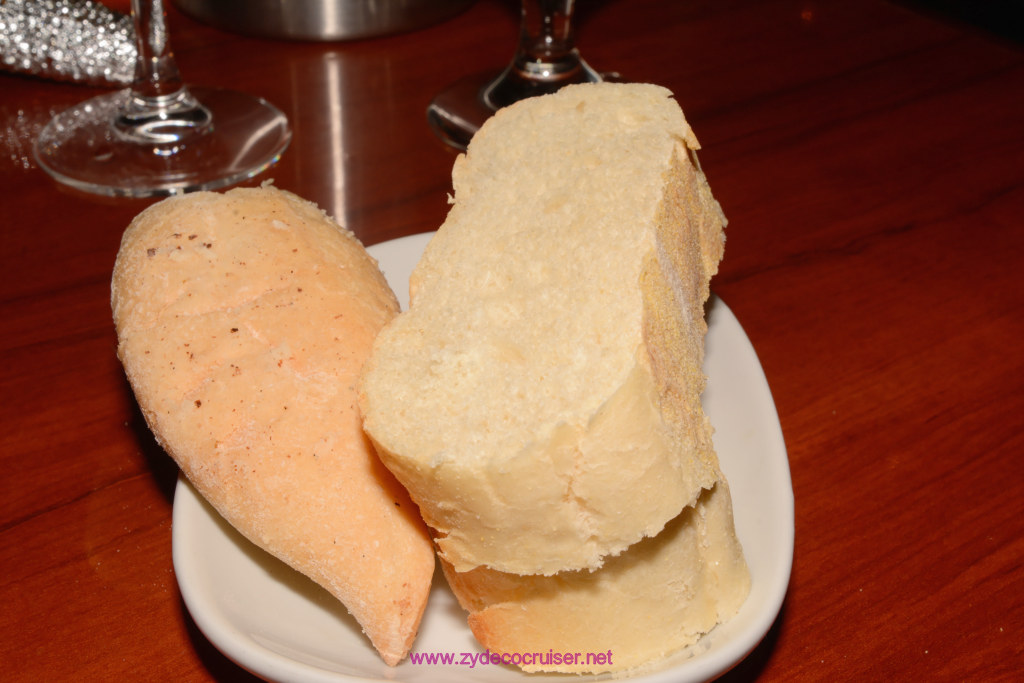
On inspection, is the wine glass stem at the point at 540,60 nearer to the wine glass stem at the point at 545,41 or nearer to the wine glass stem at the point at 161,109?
the wine glass stem at the point at 545,41

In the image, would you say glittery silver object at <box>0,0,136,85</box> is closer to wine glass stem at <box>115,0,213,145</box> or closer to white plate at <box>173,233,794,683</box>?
wine glass stem at <box>115,0,213,145</box>

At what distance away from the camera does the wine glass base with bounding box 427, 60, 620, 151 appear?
1682 millimetres

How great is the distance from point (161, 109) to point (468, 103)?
55cm

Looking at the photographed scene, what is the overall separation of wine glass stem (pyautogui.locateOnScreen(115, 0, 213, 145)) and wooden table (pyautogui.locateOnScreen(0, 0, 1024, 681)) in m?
0.16

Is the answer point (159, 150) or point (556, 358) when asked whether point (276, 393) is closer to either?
point (556, 358)

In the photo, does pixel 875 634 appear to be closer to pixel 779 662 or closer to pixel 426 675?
pixel 779 662

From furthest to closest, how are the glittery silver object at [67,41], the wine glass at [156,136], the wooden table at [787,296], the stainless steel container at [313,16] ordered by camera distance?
1. the stainless steel container at [313,16]
2. the glittery silver object at [67,41]
3. the wine glass at [156,136]
4. the wooden table at [787,296]

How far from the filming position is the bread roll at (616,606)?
0.73 m

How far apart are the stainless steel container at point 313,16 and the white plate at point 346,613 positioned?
134 cm

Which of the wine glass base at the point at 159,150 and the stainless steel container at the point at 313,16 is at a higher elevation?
the stainless steel container at the point at 313,16

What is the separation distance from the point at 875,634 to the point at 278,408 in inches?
22.5

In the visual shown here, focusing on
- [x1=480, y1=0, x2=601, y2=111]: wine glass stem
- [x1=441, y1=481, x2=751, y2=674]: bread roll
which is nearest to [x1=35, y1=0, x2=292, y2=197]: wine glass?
[x1=480, y1=0, x2=601, y2=111]: wine glass stem

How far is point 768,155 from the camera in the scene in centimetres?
164

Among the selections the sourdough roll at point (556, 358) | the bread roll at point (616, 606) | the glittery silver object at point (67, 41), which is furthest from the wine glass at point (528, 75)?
the bread roll at point (616, 606)
